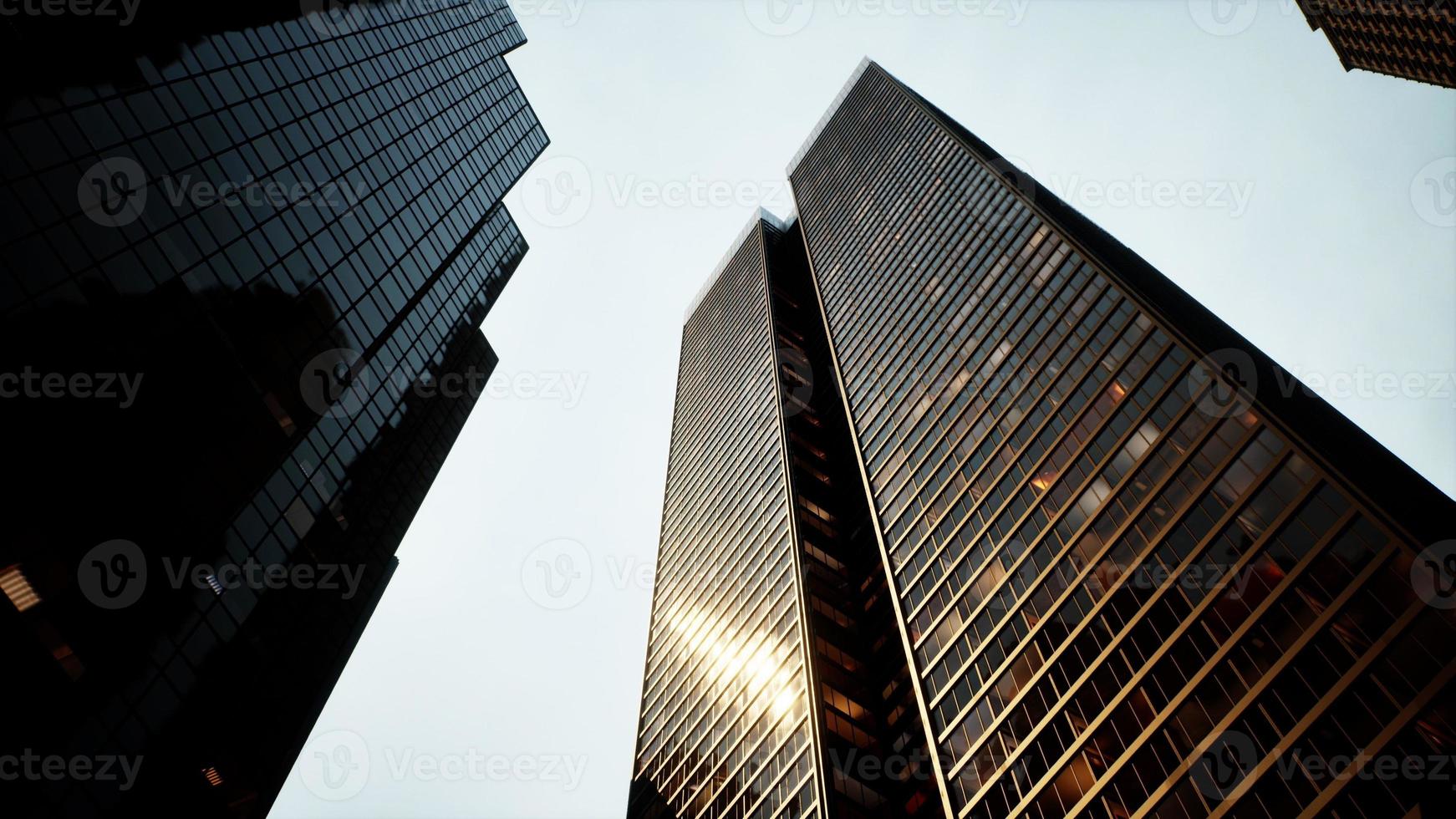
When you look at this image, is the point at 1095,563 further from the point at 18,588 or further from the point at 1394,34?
the point at 1394,34

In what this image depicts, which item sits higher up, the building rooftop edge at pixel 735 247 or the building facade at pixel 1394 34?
the building facade at pixel 1394 34

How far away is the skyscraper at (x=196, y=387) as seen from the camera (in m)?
30.0

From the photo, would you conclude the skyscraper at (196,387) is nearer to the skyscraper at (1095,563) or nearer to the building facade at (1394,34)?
the skyscraper at (1095,563)

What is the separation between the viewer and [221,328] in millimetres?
38500

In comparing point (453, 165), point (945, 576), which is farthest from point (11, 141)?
point (945, 576)

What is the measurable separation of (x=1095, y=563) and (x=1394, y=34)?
263 ft

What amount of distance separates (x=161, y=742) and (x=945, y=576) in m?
50.2

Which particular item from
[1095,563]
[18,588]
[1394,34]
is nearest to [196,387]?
[18,588]

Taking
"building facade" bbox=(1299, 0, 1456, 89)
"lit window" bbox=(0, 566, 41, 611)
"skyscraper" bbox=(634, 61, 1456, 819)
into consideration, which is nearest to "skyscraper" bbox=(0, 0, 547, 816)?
"lit window" bbox=(0, 566, 41, 611)

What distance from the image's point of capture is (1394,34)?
305 ft

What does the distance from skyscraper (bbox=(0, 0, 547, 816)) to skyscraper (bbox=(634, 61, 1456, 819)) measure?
36.9 m

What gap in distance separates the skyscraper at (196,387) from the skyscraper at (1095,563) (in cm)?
3694

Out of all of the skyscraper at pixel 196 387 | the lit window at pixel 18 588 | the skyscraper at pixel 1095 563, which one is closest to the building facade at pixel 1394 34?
the skyscraper at pixel 1095 563

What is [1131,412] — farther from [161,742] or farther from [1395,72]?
[1395,72]
